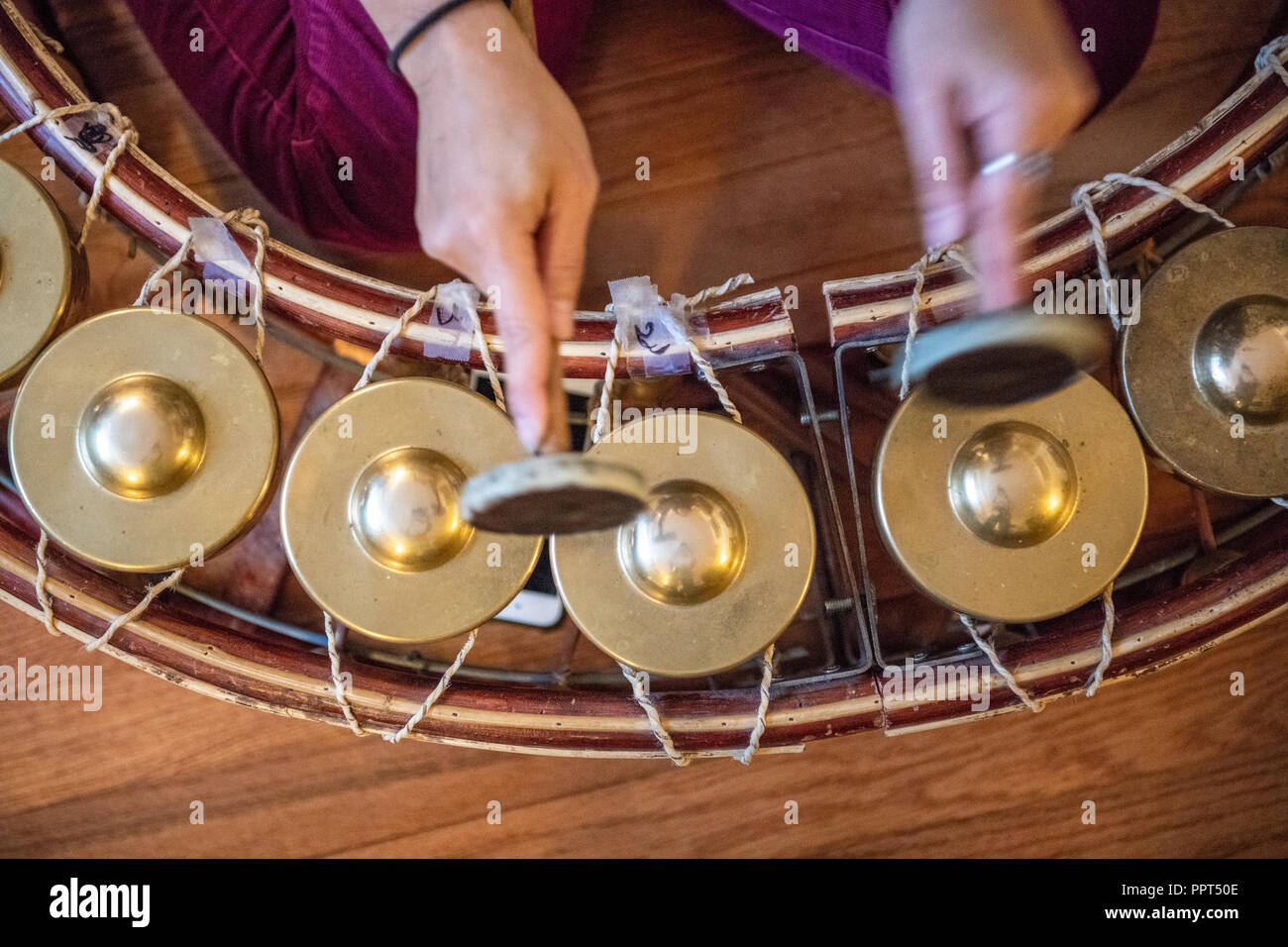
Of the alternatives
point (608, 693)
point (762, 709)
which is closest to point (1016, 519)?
point (762, 709)

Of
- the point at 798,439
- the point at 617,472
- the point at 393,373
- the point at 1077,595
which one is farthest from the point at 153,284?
the point at 1077,595

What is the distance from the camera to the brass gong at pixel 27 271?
29.9 inches

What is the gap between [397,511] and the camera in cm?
72

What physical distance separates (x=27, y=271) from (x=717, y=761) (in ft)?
2.66

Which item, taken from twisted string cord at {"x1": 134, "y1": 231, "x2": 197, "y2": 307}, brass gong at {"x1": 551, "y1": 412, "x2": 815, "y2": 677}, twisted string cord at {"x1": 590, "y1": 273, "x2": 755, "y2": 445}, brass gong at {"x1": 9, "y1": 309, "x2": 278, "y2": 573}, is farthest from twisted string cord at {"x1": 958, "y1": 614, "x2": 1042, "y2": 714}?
twisted string cord at {"x1": 134, "y1": 231, "x2": 197, "y2": 307}

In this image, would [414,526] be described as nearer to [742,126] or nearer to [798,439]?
[798,439]

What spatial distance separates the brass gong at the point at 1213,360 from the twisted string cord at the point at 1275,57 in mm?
127

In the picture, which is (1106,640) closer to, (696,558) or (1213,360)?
(1213,360)

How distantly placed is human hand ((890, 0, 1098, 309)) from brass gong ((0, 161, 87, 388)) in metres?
0.69

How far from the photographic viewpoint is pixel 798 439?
0.94m

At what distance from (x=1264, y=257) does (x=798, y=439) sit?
0.42 m

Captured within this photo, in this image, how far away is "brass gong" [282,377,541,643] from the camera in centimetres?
73

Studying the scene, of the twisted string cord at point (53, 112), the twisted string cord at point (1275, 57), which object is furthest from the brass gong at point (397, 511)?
the twisted string cord at point (1275, 57)

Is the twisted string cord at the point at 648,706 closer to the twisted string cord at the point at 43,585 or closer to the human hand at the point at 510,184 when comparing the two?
the human hand at the point at 510,184
